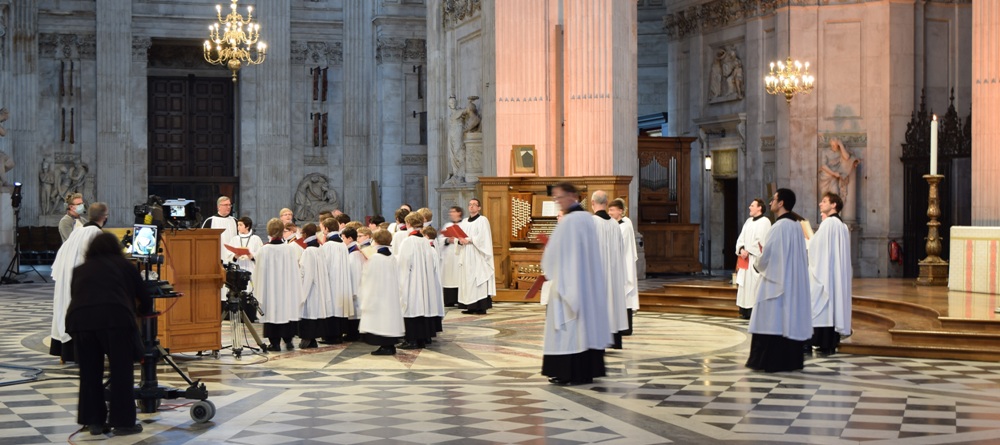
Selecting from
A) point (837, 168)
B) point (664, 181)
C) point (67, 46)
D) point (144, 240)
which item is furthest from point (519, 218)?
point (67, 46)

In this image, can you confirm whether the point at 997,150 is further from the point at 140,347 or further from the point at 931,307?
the point at 140,347

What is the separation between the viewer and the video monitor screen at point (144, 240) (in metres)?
9.41

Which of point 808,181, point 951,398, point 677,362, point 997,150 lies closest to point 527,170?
point 808,181

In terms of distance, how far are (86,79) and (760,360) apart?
915 inches

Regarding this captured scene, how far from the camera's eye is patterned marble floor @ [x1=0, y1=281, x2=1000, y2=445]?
8.27m

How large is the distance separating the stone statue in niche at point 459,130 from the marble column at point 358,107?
7.14 meters

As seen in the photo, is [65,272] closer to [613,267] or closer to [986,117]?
[613,267]

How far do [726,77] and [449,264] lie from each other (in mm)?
9408

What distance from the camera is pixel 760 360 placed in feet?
37.3

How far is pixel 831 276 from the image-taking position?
12648mm

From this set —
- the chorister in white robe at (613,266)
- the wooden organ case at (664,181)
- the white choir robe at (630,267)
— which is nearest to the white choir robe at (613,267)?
the chorister in white robe at (613,266)

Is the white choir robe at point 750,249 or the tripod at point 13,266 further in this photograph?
the tripod at point 13,266

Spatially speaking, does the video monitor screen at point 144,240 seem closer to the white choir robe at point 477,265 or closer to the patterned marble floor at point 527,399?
the patterned marble floor at point 527,399

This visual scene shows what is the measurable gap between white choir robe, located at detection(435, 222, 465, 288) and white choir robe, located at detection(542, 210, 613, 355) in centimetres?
825
